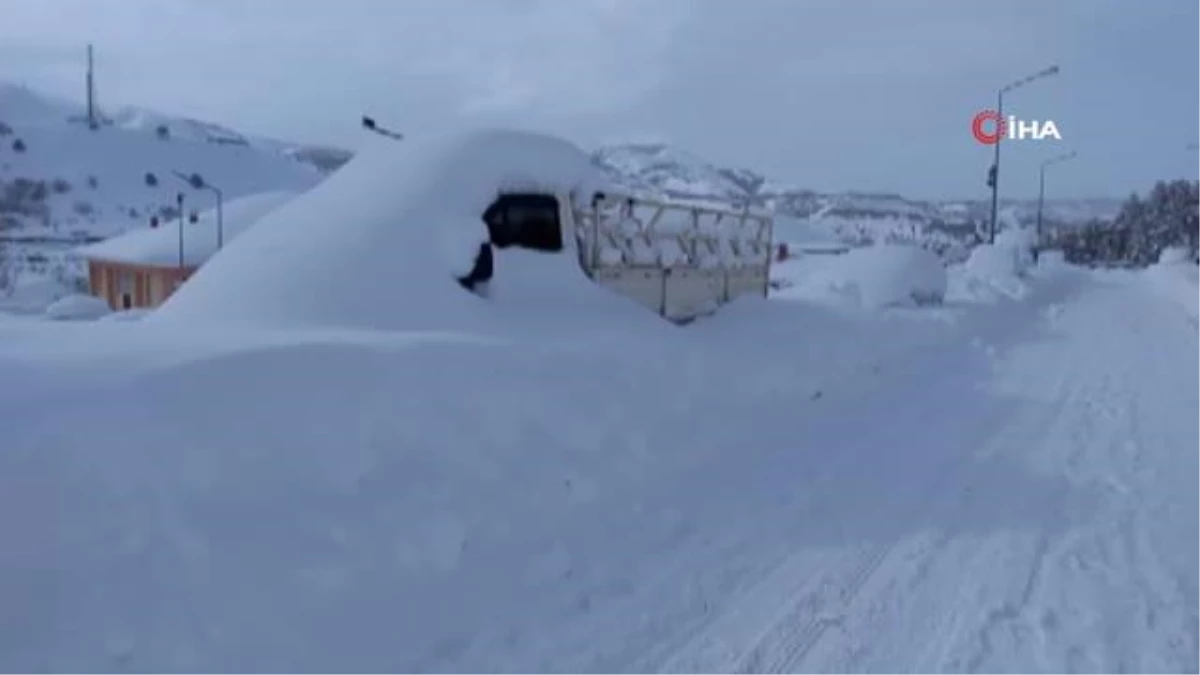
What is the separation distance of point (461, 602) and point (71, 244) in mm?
60480

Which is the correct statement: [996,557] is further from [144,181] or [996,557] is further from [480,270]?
[144,181]

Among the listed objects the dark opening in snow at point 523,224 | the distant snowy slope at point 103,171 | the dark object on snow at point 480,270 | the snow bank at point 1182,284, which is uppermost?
Result: the distant snowy slope at point 103,171

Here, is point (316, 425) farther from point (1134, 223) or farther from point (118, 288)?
point (1134, 223)

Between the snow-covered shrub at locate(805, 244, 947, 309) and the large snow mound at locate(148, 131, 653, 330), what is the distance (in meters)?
10.7

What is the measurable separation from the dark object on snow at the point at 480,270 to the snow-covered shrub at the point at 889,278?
11950 millimetres

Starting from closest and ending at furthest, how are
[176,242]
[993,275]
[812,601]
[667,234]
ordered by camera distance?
[812,601]
[667,234]
[993,275]
[176,242]

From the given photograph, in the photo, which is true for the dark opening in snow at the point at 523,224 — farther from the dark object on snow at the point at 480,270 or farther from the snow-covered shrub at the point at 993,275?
the snow-covered shrub at the point at 993,275

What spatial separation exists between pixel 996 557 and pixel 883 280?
57.0 ft

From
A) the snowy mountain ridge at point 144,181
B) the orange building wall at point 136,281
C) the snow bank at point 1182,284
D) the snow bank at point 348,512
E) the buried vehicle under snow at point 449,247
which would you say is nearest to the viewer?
the snow bank at point 348,512

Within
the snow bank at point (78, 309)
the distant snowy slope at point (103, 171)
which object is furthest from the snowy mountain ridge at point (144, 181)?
the snow bank at point (78, 309)

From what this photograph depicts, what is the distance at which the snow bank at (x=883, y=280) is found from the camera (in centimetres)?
2222

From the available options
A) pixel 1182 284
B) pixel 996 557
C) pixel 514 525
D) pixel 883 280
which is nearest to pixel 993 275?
pixel 1182 284

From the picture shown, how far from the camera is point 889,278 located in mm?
23328

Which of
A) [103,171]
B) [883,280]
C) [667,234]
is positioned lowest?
[883,280]
